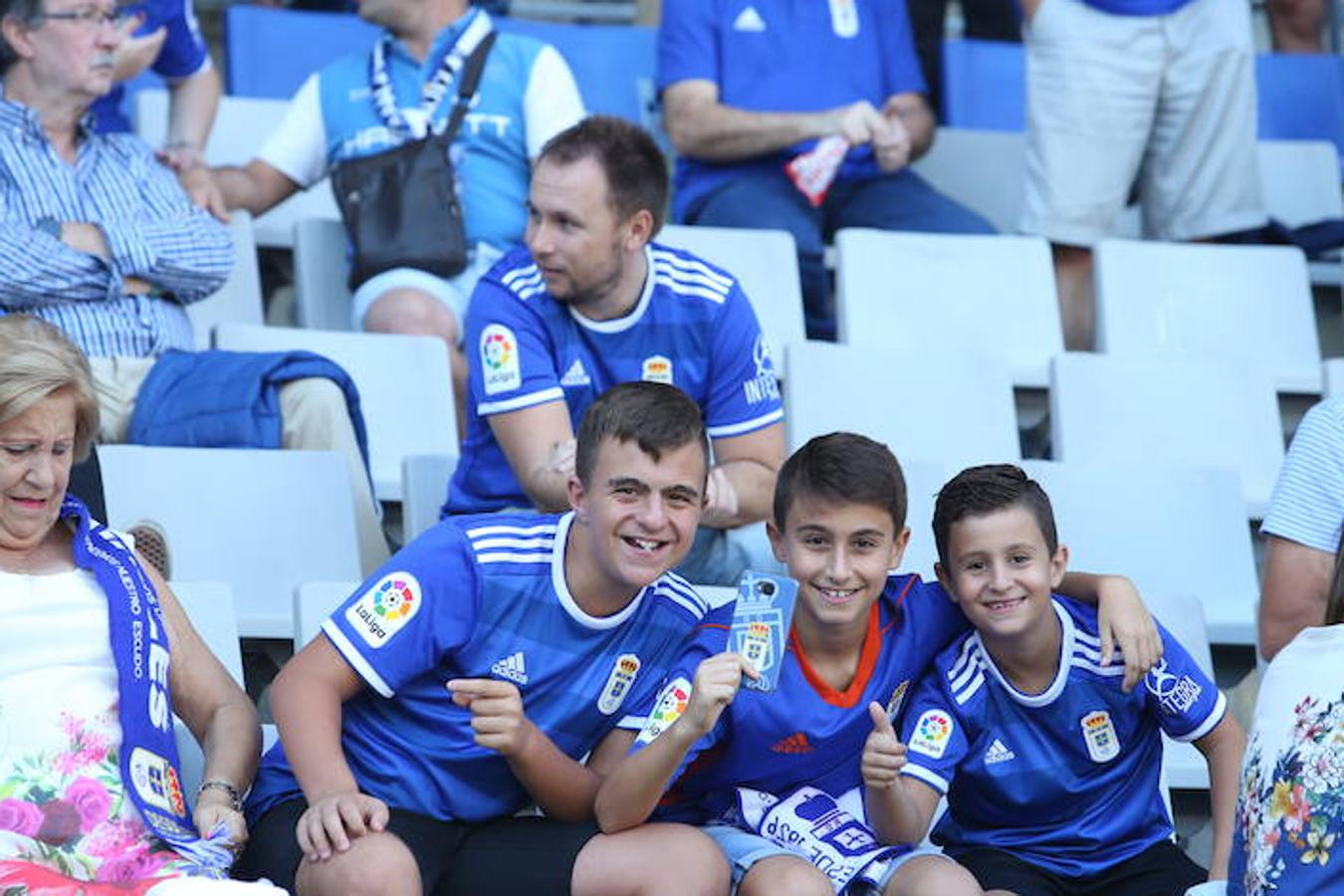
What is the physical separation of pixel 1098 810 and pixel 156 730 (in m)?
1.23

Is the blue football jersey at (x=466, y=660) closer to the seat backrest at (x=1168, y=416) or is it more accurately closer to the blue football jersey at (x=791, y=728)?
the blue football jersey at (x=791, y=728)

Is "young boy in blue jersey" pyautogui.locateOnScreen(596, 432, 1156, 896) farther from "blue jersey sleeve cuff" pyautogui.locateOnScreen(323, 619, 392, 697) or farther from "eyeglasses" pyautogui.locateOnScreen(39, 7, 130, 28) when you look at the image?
"eyeglasses" pyautogui.locateOnScreen(39, 7, 130, 28)

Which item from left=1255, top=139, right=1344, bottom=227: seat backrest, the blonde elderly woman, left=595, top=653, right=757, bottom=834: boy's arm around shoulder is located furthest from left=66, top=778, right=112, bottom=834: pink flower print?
left=1255, top=139, right=1344, bottom=227: seat backrest

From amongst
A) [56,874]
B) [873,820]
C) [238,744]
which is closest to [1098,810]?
[873,820]

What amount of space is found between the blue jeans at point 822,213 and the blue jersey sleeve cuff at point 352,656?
2316 millimetres

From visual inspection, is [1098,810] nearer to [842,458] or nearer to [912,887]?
[912,887]

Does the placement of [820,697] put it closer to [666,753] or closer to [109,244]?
[666,753]

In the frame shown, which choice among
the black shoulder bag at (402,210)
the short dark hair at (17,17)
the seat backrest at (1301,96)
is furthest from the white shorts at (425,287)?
the seat backrest at (1301,96)

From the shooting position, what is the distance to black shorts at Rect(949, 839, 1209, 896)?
295cm

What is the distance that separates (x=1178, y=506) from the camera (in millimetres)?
4008

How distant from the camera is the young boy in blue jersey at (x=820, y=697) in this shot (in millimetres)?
2877

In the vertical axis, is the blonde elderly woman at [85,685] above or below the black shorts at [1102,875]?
above

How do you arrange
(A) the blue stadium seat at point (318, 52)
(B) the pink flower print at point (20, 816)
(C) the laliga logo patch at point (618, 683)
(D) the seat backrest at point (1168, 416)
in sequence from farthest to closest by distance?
(A) the blue stadium seat at point (318, 52), (D) the seat backrest at point (1168, 416), (C) the laliga logo patch at point (618, 683), (B) the pink flower print at point (20, 816)

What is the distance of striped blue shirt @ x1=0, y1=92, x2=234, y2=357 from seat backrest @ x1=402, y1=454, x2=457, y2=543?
58cm
